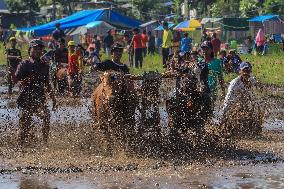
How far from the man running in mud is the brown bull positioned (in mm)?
1123

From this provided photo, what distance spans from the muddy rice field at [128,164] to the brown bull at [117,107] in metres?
0.25

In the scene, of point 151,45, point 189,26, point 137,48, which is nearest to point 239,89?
point 137,48

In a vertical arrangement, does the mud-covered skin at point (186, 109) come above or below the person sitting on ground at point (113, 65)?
below

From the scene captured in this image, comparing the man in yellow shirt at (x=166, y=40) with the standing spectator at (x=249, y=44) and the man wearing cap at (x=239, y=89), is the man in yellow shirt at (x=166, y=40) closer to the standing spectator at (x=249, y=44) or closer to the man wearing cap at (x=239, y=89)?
the standing spectator at (x=249, y=44)

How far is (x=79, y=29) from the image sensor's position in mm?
49062

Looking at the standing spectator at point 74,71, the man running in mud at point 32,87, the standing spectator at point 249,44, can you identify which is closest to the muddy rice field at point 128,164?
the man running in mud at point 32,87

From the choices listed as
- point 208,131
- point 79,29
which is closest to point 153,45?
point 79,29

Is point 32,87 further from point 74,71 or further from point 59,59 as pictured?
point 59,59

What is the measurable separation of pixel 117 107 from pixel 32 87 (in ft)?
5.23

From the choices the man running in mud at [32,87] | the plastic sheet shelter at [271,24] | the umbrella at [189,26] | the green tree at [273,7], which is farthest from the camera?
the green tree at [273,7]

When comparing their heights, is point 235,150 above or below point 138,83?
below

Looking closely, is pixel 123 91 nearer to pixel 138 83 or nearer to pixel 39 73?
pixel 138 83

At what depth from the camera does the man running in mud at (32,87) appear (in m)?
12.2

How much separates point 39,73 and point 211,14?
5058cm
